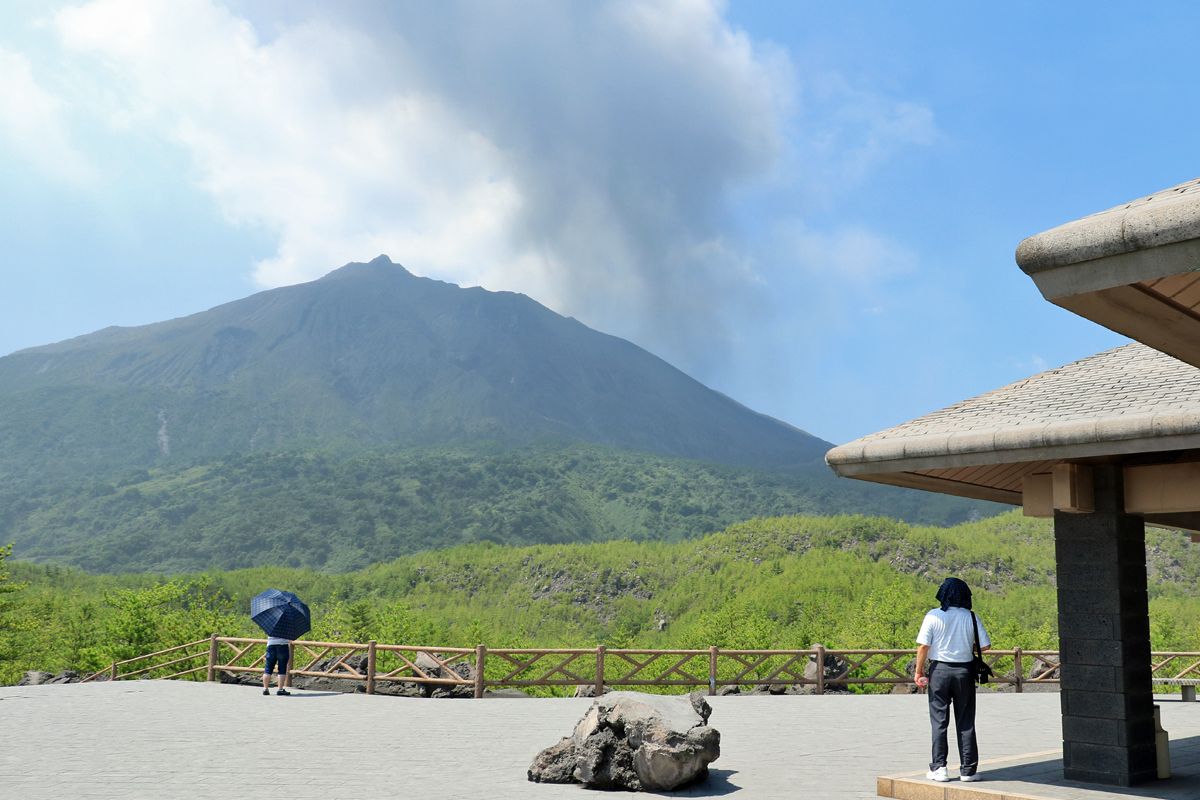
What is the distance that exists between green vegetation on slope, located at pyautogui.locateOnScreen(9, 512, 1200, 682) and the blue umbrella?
88.4ft

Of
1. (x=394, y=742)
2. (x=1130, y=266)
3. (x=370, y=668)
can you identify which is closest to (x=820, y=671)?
(x=370, y=668)

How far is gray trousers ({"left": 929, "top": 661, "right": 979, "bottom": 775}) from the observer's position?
285 inches

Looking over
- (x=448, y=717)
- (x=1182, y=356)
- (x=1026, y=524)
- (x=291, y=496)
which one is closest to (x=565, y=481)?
(x=291, y=496)

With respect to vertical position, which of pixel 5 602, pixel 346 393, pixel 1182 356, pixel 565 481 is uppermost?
pixel 346 393

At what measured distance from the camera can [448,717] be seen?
13820 mm

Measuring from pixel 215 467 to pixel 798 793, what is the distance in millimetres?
149410

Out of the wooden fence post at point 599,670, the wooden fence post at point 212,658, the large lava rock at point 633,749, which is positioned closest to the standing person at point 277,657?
the wooden fence post at point 212,658

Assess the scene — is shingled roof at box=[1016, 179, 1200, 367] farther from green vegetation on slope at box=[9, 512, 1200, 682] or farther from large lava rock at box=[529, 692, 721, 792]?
green vegetation on slope at box=[9, 512, 1200, 682]

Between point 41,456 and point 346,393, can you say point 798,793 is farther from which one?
point 346,393

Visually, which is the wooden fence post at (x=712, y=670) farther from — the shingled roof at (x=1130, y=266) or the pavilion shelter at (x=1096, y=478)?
the shingled roof at (x=1130, y=266)

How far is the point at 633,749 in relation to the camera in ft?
27.3

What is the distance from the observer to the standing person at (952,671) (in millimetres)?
7266

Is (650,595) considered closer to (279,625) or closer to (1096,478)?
(279,625)

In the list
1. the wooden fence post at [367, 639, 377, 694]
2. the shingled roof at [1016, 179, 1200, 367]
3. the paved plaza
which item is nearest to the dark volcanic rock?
the paved plaza
